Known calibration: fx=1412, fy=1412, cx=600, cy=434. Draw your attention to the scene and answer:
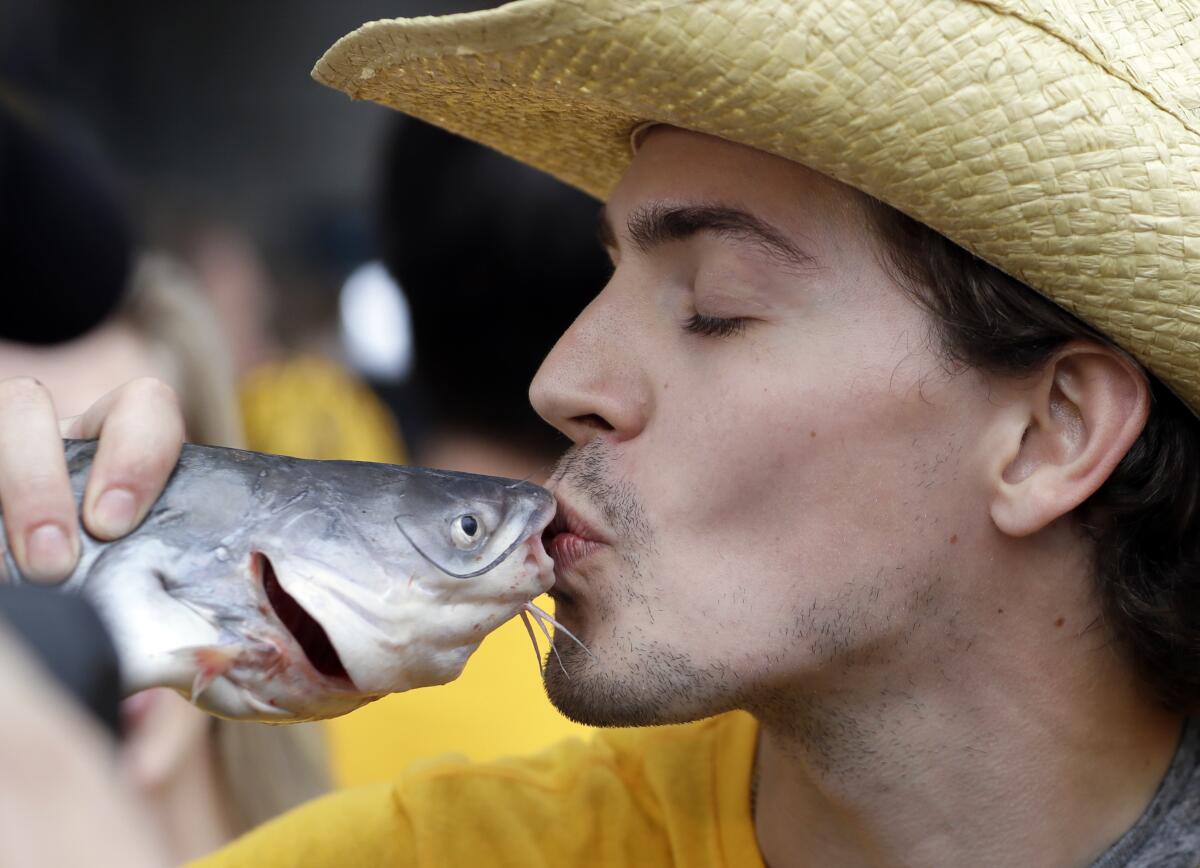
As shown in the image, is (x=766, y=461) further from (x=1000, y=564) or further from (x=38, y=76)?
(x=38, y=76)

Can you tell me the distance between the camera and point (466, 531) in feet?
5.82

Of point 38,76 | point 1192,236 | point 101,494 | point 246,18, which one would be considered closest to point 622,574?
point 101,494

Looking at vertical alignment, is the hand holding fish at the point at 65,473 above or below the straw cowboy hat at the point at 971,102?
below

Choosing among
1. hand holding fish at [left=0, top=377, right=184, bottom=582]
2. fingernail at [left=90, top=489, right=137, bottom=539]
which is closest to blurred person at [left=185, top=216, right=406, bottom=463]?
hand holding fish at [left=0, top=377, right=184, bottom=582]

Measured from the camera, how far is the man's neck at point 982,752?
1999 millimetres

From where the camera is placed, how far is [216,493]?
1.72m

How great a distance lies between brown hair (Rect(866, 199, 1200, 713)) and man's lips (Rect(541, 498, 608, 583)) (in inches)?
21.5

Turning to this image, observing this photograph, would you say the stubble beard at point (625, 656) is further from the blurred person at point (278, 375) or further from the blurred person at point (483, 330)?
the blurred person at point (278, 375)

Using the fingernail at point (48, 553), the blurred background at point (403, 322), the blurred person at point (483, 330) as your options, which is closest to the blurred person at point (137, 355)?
the blurred background at point (403, 322)

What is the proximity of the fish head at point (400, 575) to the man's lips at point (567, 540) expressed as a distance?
0.12 meters

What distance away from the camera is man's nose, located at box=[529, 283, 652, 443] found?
6.46 feet

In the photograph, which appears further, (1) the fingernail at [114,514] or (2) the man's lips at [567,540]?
(2) the man's lips at [567,540]

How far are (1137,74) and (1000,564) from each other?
2.23ft

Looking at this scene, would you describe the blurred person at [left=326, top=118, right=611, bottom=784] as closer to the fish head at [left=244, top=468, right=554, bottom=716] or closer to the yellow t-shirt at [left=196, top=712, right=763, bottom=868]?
the yellow t-shirt at [left=196, top=712, right=763, bottom=868]
